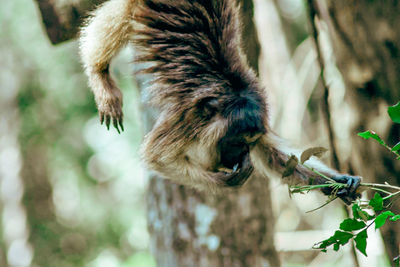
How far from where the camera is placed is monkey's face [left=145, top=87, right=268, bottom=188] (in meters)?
2.51

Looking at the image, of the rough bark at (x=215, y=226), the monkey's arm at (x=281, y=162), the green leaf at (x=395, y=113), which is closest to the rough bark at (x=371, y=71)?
the monkey's arm at (x=281, y=162)

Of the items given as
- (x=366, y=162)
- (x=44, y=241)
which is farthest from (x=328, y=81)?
(x=44, y=241)

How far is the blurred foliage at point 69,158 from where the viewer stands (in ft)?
32.2

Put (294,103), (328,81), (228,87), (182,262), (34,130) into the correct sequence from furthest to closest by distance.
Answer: (34,130)
(294,103)
(182,262)
(328,81)
(228,87)

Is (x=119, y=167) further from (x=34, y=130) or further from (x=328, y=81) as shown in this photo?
(x=328, y=81)

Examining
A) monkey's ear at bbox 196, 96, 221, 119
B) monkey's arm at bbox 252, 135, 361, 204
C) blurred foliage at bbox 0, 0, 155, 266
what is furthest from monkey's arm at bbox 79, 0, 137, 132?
blurred foliage at bbox 0, 0, 155, 266

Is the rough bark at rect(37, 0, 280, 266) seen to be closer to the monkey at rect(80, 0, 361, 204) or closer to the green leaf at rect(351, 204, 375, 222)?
the monkey at rect(80, 0, 361, 204)

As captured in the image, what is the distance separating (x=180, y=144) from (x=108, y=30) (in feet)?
2.59

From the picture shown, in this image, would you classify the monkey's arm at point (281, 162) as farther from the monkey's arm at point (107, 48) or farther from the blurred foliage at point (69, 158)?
the blurred foliage at point (69, 158)

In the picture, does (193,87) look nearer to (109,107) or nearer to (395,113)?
(109,107)

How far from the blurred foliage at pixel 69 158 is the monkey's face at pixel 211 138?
21.5ft

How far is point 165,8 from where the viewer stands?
2693 mm

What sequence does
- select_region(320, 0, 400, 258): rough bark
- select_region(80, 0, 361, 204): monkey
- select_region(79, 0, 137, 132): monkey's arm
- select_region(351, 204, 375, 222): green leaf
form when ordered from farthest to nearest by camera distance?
select_region(320, 0, 400, 258): rough bark, select_region(79, 0, 137, 132): monkey's arm, select_region(80, 0, 361, 204): monkey, select_region(351, 204, 375, 222): green leaf

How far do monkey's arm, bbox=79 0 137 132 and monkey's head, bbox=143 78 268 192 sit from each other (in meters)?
0.30
